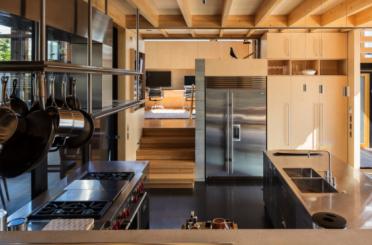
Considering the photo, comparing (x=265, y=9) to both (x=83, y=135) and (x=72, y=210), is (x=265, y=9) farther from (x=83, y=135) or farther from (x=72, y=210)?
(x=83, y=135)

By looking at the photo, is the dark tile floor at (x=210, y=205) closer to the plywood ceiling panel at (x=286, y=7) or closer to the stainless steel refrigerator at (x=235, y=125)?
the stainless steel refrigerator at (x=235, y=125)

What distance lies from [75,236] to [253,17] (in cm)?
551

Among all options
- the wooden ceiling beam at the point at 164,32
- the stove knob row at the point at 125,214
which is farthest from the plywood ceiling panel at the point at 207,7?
the stove knob row at the point at 125,214

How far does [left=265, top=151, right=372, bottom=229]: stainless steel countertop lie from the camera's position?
2.74 metres

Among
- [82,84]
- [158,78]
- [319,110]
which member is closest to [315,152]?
[319,110]

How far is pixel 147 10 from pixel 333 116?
4023mm

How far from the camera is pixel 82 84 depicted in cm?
304

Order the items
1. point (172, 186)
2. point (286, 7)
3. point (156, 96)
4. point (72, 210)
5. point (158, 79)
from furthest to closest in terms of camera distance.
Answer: point (156, 96) < point (158, 79) < point (172, 186) < point (286, 7) < point (72, 210)

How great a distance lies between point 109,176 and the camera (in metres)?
3.64

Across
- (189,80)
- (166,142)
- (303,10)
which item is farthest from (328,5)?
(189,80)

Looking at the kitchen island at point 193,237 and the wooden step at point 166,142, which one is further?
the wooden step at point 166,142

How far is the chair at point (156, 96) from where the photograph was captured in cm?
1144

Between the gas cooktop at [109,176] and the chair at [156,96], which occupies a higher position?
the chair at [156,96]

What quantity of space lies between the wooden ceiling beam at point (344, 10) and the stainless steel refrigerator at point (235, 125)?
164 cm
